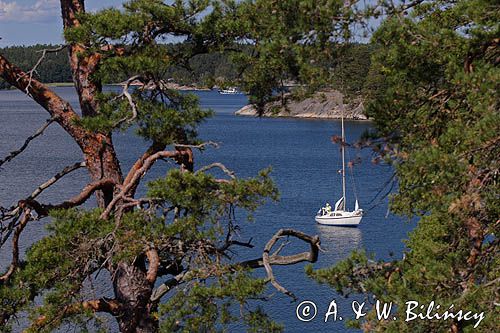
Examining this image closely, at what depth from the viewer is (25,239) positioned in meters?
13.2

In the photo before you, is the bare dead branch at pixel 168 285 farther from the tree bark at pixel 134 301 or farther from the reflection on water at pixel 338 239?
the reflection on water at pixel 338 239

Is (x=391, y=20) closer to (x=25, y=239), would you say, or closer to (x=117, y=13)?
(x=117, y=13)

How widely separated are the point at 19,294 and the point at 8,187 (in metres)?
14.9

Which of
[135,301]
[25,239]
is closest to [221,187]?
[135,301]

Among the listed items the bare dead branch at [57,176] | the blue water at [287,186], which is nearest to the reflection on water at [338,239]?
the blue water at [287,186]

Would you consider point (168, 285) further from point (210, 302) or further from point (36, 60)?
point (36, 60)

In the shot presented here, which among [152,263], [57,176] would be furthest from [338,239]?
[152,263]

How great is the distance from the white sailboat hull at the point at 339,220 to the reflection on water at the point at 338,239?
127 mm

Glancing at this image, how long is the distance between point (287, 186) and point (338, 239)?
547cm

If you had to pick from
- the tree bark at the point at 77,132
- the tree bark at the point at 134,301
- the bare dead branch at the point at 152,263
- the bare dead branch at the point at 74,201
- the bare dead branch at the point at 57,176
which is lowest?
the tree bark at the point at 134,301

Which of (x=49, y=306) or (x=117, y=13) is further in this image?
(x=117, y=13)

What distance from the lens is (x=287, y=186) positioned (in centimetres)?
2697

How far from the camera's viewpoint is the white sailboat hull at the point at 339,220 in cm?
2264

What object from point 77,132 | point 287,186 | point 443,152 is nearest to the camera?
point 443,152
